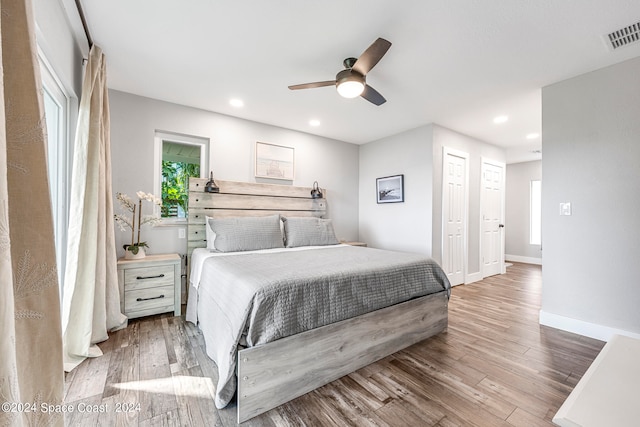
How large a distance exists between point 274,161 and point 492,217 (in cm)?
411

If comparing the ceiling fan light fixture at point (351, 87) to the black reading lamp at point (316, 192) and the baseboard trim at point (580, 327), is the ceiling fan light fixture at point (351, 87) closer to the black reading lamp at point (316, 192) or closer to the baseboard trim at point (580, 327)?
the black reading lamp at point (316, 192)

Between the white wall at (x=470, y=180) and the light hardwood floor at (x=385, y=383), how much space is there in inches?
65.4

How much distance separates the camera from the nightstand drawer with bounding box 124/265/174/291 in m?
2.60

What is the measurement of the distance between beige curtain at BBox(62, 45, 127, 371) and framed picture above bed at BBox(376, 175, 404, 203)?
145 inches

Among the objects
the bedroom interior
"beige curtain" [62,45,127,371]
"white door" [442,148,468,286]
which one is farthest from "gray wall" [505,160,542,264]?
"beige curtain" [62,45,127,371]

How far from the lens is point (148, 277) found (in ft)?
8.82

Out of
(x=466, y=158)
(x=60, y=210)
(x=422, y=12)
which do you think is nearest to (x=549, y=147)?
(x=466, y=158)

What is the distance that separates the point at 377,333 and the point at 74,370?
217 cm

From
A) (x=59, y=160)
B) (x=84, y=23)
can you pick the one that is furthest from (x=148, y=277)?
(x=84, y=23)

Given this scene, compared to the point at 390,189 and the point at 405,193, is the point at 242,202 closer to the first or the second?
the point at 390,189

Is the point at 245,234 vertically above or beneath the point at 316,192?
beneath

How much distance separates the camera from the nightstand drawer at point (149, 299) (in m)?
2.61

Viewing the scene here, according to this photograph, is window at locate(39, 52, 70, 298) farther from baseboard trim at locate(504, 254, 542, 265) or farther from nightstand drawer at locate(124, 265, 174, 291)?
baseboard trim at locate(504, 254, 542, 265)

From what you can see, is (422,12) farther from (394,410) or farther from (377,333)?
(394,410)
